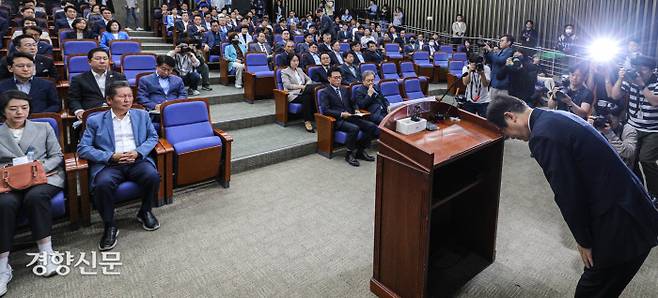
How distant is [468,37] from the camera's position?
9.07m

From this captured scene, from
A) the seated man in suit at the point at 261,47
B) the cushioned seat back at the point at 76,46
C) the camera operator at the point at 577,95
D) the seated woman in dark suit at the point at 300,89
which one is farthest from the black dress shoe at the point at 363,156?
the cushioned seat back at the point at 76,46

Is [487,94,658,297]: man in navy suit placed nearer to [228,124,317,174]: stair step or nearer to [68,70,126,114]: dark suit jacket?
[228,124,317,174]: stair step

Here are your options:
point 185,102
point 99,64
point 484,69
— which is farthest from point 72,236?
point 484,69

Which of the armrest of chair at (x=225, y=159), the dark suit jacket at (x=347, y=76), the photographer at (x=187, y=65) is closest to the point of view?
the armrest of chair at (x=225, y=159)

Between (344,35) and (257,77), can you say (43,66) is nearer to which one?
(257,77)

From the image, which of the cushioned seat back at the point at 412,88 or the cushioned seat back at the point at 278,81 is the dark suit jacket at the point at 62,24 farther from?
the cushioned seat back at the point at 412,88

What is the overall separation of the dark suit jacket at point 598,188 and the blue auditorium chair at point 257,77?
3947mm

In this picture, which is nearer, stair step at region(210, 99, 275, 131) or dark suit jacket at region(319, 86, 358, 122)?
dark suit jacket at region(319, 86, 358, 122)

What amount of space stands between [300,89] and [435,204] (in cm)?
306

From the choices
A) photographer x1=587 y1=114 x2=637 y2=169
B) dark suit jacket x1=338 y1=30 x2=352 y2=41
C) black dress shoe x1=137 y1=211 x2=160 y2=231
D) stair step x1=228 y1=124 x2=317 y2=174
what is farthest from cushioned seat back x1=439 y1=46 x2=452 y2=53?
black dress shoe x1=137 y1=211 x2=160 y2=231

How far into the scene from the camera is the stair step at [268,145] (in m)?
3.46

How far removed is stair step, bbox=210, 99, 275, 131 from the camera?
13.6 feet

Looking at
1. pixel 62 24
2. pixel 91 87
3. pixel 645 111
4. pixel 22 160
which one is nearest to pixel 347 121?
pixel 91 87

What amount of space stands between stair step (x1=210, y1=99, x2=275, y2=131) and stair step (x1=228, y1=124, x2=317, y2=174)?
60 mm
